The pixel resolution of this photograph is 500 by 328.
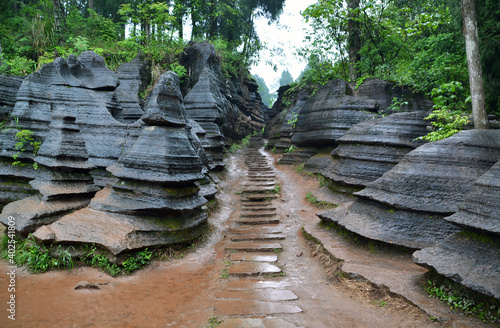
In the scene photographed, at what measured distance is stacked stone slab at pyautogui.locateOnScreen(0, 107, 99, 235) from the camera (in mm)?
6641

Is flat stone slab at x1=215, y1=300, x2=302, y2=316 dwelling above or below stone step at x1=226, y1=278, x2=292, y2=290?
above

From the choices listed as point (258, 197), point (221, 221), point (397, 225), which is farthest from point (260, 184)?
point (397, 225)

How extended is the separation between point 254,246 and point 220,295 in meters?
2.64

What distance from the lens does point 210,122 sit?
14.6 m

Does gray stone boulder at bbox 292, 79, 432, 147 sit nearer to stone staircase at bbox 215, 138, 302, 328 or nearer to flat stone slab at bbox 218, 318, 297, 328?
→ stone staircase at bbox 215, 138, 302, 328

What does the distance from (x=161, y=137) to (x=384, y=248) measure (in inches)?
215

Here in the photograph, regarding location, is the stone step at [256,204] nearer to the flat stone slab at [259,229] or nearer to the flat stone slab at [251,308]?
the flat stone slab at [259,229]

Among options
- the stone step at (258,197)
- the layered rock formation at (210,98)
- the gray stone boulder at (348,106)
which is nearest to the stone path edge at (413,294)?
the stone step at (258,197)

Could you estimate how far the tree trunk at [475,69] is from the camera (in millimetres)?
6484

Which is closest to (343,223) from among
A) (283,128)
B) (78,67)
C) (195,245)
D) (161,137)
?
(195,245)

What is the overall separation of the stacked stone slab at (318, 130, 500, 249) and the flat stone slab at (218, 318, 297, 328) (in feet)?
9.35

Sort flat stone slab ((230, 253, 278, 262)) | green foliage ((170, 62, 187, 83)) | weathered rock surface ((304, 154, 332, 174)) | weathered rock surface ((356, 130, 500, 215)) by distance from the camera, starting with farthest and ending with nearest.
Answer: green foliage ((170, 62, 187, 83)), weathered rock surface ((304, 154, 332, 174)), flat stone slab ((230, 253, 278, 262)), weathered rock surface ((356, 130, 500, 215))

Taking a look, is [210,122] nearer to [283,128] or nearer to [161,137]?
[283,128]

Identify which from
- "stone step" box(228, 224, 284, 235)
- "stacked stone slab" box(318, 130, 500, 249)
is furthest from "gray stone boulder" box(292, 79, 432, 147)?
"stacked stone slab" box(318, 130, 500, 249)
